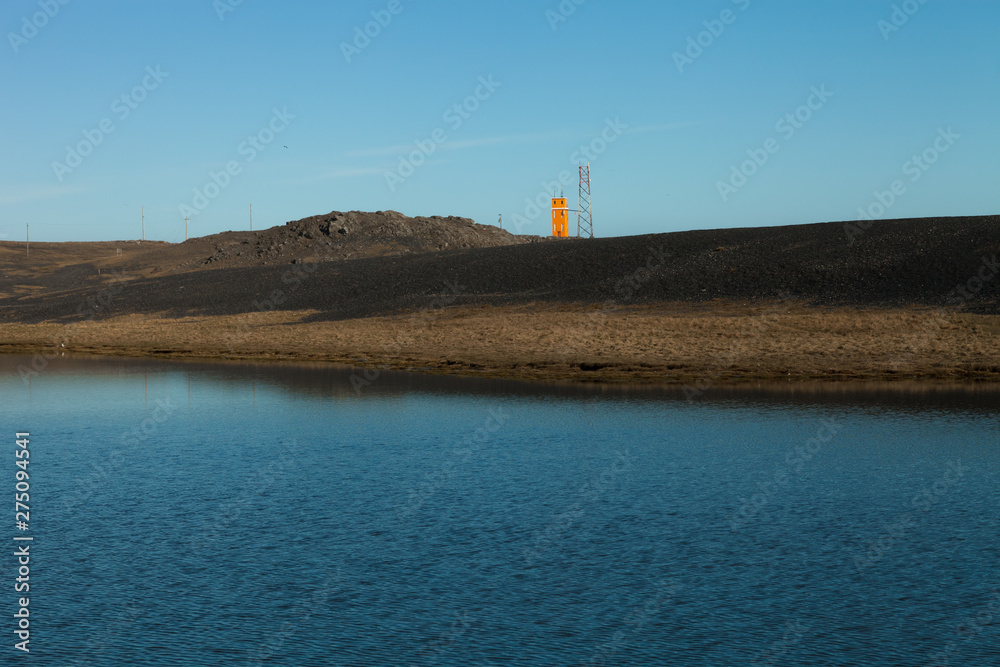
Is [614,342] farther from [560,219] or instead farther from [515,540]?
[560,219]

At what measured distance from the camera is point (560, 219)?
113312mm

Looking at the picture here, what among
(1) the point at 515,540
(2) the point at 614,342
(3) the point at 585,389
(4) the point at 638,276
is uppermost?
(4) the point at 638,276

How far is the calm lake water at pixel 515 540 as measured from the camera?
9523 millimetres

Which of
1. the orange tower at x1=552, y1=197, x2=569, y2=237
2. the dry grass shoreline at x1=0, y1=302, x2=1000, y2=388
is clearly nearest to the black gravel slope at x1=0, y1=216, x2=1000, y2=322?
the dry grass shoreline at x1=0, y1=302, x2=1000, y2=388

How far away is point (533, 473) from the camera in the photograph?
17.2 m

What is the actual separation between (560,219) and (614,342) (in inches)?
2774

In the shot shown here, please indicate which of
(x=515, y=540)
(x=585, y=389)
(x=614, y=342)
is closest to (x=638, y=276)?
(x=614, y=342)

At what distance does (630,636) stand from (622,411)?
51.9ft

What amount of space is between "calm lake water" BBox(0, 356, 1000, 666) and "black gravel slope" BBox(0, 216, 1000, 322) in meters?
36.5

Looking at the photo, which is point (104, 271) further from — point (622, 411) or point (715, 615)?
point (715, 615)

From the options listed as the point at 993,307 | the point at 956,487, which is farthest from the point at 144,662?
the point at 993,307

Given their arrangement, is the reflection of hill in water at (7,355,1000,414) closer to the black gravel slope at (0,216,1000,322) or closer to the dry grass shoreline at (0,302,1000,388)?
the dry grass shoreline at (0,302,1000,388)

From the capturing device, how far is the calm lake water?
9.52 m

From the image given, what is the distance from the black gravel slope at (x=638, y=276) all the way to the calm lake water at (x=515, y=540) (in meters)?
36.5
